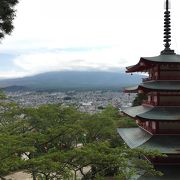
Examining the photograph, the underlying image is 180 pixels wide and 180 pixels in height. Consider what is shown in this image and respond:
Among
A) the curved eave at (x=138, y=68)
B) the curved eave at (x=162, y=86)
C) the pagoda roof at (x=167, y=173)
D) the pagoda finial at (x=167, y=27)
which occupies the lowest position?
the pagoda roof at (x=167, y=173)

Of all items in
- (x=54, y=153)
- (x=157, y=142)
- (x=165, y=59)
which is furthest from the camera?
(x=165, y=59)

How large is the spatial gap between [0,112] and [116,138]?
1514 centimetres

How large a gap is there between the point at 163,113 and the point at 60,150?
705 cm

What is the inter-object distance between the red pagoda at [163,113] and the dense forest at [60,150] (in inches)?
53.1

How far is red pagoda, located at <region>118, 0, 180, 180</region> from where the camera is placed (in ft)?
73.3

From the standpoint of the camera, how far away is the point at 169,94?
24.4 metres

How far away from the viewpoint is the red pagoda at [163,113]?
22328 mm

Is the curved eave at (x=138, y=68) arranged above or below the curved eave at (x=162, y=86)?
above

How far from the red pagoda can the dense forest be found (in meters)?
1.35

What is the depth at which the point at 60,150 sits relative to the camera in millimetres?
25578

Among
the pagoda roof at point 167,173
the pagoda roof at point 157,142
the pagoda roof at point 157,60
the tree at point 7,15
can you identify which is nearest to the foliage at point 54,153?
the pagoda roof at point 167,173

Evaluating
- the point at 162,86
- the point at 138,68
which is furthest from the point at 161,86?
the point at 138,68

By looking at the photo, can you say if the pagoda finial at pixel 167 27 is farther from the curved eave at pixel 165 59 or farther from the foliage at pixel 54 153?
the foliage at pixel 54 153

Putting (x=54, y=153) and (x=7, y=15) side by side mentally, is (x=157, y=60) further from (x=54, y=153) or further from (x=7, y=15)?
(x=7, y=15)
